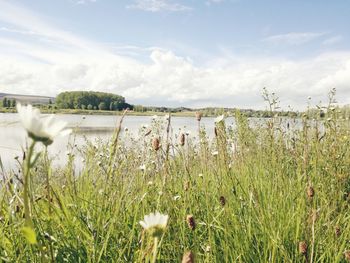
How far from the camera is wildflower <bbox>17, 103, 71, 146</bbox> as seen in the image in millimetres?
750

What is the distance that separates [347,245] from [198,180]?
122 centimetres

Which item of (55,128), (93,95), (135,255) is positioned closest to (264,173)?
(135,255)

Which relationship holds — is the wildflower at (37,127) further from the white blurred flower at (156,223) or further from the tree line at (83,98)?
the tree line at (83,98)

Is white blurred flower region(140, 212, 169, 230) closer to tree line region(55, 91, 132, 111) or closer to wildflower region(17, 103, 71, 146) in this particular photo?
wildflower region(17, 103, 71, 146)

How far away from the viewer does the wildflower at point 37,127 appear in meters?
0.75

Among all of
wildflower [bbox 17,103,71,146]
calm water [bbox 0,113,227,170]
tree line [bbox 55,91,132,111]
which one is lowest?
calm water [bbox 0,113,227,170]

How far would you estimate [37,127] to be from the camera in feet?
2.50

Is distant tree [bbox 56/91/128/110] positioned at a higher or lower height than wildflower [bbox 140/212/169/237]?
higher

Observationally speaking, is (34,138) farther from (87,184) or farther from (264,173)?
(264,173)

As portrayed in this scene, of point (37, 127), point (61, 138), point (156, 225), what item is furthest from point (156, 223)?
point (61, 138)

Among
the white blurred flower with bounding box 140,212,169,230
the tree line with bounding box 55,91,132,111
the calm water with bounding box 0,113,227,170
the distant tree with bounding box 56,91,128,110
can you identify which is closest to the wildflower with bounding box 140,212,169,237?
the white blurred flower with bounding box 140,212,169,230

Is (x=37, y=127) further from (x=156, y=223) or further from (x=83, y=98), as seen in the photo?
(x=83, y=98)

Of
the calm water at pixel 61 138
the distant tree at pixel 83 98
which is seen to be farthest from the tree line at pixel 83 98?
the calm water at pixel 61 138

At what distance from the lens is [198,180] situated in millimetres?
3121
